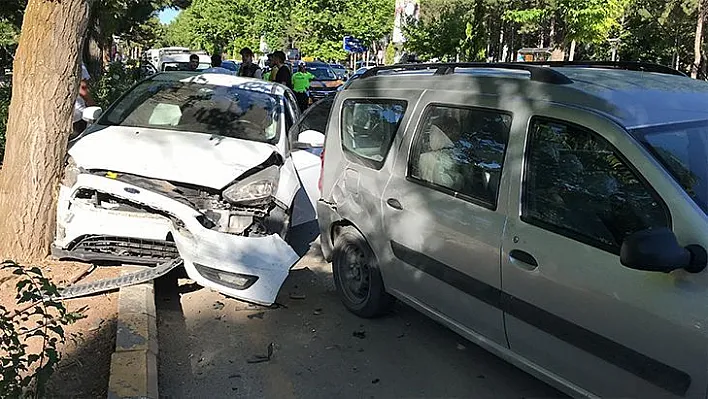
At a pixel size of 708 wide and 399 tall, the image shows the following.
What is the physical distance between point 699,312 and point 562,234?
744 mm

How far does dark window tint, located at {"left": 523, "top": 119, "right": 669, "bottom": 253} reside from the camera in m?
2.93

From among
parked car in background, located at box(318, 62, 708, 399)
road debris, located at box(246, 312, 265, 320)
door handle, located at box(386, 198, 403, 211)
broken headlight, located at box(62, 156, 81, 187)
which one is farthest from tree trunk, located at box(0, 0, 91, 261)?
door handle, located at box(386, 198, 403, 211)

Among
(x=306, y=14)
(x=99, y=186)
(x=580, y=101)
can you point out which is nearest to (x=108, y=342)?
(x=99, y=186)

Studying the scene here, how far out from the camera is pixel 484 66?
14.0 ft

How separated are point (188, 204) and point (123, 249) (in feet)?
2.09

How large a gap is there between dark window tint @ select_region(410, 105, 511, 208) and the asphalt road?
1.20m

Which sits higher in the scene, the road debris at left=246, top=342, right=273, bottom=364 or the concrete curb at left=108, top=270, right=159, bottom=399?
the concrete curb at left=108, top=270, right=159, bottom=399

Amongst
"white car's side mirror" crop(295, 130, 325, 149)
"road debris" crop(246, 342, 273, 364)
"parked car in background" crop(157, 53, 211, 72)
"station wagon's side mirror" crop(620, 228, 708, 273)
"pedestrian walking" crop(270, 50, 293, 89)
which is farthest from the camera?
"parked car in background" crop(157, 53, 211, 72)

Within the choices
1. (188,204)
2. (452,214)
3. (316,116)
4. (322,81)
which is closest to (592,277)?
(452,214)

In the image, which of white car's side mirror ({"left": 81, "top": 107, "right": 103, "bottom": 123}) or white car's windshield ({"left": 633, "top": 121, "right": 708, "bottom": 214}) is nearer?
white car's windshield ({"left": 633, "top": 121, "right": 708, "bottom": 214})

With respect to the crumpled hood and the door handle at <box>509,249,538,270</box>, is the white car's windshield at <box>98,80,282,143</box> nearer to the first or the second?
the crumpled hood

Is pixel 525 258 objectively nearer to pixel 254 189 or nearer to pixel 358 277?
pixel 358 277

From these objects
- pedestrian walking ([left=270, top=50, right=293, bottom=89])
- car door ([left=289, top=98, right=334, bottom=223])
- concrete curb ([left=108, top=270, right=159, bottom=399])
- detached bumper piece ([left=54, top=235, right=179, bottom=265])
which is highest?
pedestrian walking ([left=270, top=50, right=293, bottom=89])

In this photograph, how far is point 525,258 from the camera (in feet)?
10.9
